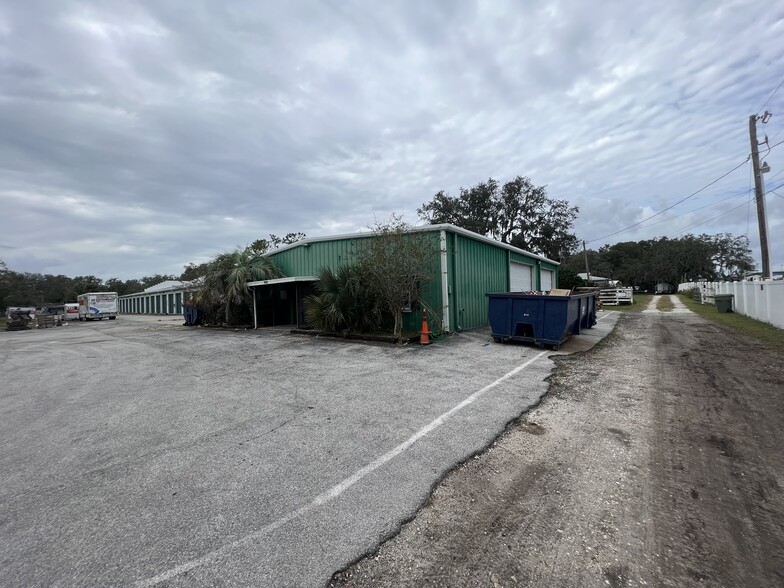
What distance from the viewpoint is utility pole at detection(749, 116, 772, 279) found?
52.7 feet

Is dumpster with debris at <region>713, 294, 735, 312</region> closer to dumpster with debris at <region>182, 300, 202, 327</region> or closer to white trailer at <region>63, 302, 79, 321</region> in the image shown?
dumpster with debris at <region>182, 300, 202, 327</region>

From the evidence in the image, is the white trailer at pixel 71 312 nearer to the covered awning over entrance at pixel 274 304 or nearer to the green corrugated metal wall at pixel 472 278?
the covered awning over entrance at pixel 274 304

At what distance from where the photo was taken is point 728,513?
8.68 feet

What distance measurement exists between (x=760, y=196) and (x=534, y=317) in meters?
14.8

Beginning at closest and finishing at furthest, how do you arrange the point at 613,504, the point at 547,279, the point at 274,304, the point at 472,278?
the point at 613,504 → the point at 472,278 → the point at 274,304 → the point at 547,279

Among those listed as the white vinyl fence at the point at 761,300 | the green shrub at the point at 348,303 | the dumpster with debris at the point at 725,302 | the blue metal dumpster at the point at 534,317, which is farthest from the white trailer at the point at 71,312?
the dumpster with debris at the point at 725,302

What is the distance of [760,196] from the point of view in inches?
632

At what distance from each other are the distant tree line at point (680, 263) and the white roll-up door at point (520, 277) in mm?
40328

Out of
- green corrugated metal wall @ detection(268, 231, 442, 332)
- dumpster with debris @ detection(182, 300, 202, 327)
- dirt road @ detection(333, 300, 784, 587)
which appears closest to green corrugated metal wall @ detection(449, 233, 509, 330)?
green corrugated metal wall @ detection(268, 231, 442, 332)

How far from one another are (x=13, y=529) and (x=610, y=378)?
24.4 feet

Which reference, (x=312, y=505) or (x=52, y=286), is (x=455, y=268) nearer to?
(x=312, y=505)

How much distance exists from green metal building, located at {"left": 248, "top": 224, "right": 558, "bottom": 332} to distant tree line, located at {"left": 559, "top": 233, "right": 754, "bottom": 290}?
44789 mm

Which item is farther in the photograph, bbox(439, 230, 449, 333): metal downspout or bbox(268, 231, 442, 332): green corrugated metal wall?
bbox(268, 231, 442, 332): green corrugated metal wall

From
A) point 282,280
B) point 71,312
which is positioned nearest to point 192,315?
point 282,280
